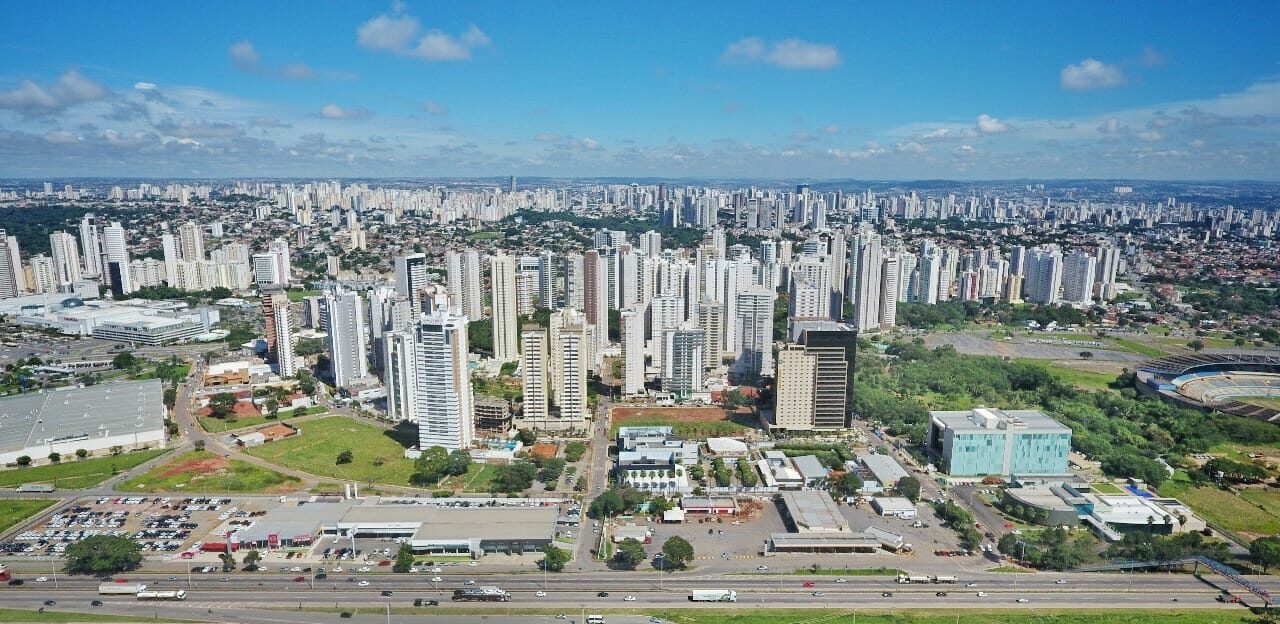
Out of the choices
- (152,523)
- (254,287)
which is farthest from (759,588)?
(254,287)

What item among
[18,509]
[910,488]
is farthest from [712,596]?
[18,509]

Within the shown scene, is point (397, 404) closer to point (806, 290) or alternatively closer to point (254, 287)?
point (806, 290)

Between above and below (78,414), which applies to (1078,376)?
below

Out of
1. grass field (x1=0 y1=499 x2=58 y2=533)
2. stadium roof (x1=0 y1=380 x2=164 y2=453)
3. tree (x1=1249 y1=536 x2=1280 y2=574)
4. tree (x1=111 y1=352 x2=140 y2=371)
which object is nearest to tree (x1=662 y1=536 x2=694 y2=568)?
tree (x1=1249 y1=536 x2=1280 y2=574)

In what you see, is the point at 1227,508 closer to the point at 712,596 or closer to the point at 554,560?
the point at 712,596

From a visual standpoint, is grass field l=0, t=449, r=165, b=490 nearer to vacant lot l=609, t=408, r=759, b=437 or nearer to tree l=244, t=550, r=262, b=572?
tree l=244, t=550, r=262, b=572

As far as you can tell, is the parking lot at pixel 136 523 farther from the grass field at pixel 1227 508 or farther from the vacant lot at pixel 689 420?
the grass field at pixel 1227 508
